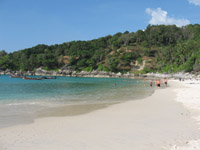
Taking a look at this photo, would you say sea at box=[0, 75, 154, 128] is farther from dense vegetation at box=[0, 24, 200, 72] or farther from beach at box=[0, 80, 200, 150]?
dense vegetation at box=[0, 24, 200, 72]

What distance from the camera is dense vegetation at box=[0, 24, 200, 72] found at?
93.8 meters

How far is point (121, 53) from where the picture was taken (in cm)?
11369

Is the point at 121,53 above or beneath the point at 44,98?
above

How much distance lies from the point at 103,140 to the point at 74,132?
4.90ft

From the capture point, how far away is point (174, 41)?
12169cm

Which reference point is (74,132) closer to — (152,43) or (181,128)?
(181,128)

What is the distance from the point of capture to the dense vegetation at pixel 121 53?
308ft

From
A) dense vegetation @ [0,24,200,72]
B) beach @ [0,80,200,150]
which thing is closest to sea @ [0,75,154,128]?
beach @ [0,80,200,150]

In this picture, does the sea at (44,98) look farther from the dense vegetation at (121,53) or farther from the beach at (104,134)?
the dense vegetation at (121,53)

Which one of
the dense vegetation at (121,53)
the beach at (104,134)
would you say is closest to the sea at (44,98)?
the beach at (104,134)

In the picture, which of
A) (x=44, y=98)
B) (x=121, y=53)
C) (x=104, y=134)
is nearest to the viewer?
(x=104, y=134)

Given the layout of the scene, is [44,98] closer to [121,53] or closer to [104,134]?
[104,134]

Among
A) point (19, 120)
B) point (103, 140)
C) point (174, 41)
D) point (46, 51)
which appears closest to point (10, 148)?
point (103, 140)

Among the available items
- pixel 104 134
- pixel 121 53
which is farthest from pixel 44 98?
pixel 121 53
